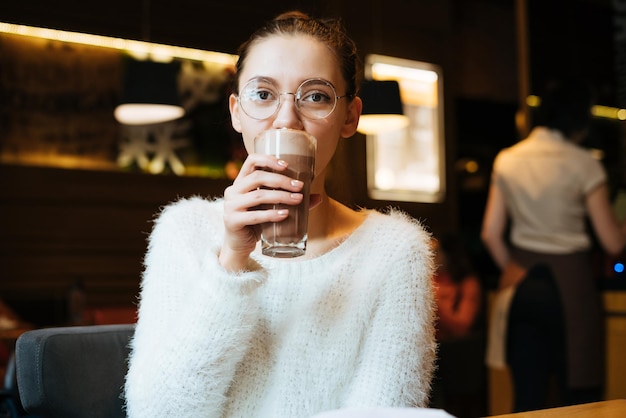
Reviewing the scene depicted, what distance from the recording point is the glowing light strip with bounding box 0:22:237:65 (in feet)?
20.6

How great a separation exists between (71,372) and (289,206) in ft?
1.93

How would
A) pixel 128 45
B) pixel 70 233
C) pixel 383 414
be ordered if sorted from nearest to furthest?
pixel 383 414, pixel 70 233, pixel 128 45

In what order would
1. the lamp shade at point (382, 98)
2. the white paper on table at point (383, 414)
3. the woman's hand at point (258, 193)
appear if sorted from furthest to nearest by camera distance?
the lamp shade at point (382, 98), the woman's hand at point (258, 193), the white paper on table at point (383, 414)

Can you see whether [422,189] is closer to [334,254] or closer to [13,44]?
[13,44]

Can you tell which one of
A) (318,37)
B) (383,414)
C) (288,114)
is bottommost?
(383,414)

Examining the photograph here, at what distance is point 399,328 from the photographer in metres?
1.49

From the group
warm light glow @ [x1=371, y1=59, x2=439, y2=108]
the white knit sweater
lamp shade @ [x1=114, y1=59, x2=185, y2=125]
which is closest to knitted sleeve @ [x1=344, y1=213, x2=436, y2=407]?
the white knit sweater

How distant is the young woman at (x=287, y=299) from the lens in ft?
4.39

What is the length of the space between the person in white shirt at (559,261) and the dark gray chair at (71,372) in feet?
6.70

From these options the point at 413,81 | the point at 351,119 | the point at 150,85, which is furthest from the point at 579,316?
the point at 413,81

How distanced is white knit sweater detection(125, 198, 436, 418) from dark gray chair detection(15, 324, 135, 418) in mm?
141

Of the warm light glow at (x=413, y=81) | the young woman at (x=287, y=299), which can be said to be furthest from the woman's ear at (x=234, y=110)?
the warm light glow at (x=413, y=81)

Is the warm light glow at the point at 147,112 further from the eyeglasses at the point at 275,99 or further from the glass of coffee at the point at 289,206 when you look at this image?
the glass of coffee at the point at 289,206

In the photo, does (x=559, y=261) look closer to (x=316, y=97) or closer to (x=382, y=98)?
(x=382, y=98)
